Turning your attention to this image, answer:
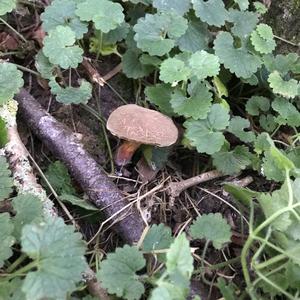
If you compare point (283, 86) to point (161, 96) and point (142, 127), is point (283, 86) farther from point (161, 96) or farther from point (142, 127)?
point (142, 127)

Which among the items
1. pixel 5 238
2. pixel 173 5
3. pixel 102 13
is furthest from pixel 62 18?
pixel 5 238

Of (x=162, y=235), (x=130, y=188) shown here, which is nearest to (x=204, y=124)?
(x=130, y=188)

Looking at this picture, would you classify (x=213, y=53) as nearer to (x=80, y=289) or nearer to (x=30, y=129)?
(x=30, y=129)

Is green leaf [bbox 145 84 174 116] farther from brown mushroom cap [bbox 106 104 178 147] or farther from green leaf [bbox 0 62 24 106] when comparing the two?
green leaf [bbox 0 62 24 106]

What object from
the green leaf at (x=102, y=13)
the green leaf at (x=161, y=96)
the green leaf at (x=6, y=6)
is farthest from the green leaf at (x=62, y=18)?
the green leaf at (x=161, y=96)

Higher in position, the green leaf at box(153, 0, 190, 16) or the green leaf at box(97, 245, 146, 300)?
the green leaf at box(153, 0, 190, 16)

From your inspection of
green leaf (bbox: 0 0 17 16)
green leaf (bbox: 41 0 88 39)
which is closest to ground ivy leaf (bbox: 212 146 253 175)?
green leaf (bbox: 41 0 88 39)
